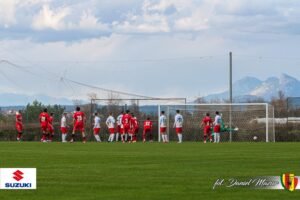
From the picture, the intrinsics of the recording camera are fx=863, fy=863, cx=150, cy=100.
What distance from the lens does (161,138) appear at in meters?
60.4

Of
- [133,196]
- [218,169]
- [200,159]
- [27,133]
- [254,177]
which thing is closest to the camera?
[133,196]

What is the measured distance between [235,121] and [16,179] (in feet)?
153

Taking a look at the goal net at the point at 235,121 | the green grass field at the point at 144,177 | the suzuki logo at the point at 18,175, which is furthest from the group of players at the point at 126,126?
the suzuki logo at the point at 18,175

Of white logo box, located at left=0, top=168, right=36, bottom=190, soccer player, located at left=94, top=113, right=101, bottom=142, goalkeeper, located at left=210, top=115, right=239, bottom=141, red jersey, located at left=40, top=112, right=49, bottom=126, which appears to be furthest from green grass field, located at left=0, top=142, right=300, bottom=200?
soccer player, located at left=94, top=113, right=101, bottom=142

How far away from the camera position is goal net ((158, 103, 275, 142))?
59812 mm

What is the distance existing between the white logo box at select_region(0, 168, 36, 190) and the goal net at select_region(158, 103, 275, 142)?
42.7 m

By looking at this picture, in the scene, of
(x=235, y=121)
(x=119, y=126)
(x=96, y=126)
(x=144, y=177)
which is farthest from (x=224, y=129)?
(x=144, y=177)

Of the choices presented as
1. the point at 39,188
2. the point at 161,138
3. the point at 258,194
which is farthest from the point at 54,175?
the point at 161,138

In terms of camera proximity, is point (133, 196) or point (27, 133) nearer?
point (133, 196)

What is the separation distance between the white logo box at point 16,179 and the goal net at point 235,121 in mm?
42737

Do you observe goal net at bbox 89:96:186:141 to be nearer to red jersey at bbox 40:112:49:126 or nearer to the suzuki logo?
red jersey at bbox 40:112:49:126

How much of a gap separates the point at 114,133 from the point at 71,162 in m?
35.4

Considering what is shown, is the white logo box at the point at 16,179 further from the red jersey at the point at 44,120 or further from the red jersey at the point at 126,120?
the red jersey at the point at 126,120

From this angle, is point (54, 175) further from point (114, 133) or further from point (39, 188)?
point (114, 133)
